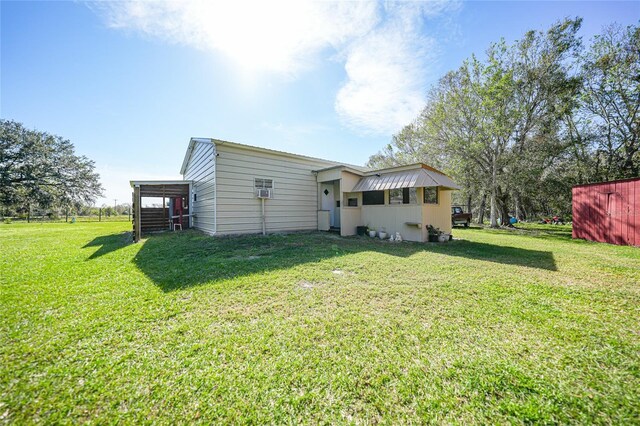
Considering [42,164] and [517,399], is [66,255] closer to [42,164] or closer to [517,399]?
[517,399]

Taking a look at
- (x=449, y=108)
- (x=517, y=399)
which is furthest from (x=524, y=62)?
(x=517, y=399)

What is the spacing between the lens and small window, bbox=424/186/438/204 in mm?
8828

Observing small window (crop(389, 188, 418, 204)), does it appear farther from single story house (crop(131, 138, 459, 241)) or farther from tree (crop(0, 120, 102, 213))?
tree (crop(0, 120, 102, 213))

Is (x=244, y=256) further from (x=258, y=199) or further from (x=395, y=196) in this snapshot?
(x=395, y=196)

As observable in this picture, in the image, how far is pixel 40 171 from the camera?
21.8 m

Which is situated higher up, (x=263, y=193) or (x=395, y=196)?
(x=263, y=193)

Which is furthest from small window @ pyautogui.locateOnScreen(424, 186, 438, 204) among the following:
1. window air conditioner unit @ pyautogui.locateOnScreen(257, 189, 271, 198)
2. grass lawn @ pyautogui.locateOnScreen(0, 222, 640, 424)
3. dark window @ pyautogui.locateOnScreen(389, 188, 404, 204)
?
window air conditioner unit @ pyautogui.locateOnScreen(257, 189, 271, 198)

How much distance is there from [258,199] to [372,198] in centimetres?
506

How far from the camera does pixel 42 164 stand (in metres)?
22.0

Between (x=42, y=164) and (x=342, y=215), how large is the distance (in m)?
31.4

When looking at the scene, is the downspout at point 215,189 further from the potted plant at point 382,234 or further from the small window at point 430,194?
the small window at point 430,194

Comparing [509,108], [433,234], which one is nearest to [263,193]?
[433,234]

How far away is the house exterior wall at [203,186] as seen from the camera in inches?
352

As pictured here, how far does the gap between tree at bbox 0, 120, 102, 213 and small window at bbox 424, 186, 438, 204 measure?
3297cm
